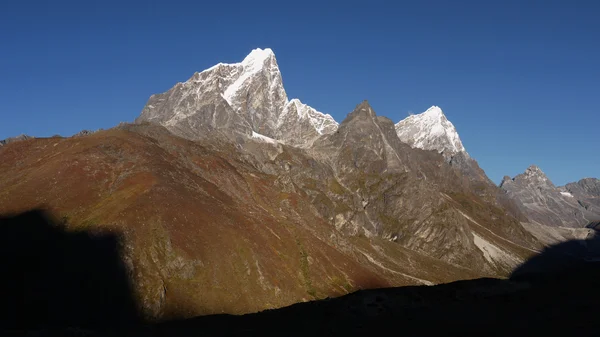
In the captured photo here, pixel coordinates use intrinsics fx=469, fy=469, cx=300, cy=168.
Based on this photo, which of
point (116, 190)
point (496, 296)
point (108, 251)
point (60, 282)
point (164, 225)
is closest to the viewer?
point (496, 296)

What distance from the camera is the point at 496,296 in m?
51.5

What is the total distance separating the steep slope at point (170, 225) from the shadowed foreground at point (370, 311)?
536 inches

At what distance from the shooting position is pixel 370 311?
51125 mm

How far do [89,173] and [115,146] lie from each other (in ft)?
72.1

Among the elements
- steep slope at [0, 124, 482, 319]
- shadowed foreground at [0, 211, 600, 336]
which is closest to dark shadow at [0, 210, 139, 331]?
shadowed foreground at [0, 211, 600, 336]

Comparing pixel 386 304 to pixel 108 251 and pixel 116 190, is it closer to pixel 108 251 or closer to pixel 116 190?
pixel 108 251

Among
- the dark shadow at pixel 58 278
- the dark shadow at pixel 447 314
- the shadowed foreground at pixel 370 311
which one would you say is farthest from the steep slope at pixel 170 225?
the dark shadow at pixel 447 314

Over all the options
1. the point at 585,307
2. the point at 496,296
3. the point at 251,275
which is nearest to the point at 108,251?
the point at 251,275

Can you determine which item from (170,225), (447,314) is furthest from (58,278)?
(447,314)

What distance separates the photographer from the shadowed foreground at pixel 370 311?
4112 cm

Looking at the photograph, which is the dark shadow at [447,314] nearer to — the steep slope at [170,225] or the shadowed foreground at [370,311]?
Answer: the shadowed foreground at [370,311]

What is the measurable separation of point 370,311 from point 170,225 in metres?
76.8

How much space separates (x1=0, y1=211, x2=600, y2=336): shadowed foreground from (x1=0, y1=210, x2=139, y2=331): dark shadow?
7.3 inches

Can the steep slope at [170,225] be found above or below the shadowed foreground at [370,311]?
above
